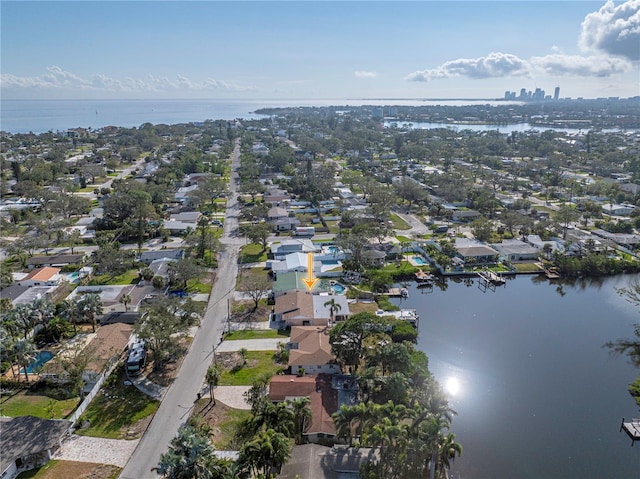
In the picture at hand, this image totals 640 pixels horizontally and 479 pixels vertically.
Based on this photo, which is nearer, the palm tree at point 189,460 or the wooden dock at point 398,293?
the palm tree at point 189,460

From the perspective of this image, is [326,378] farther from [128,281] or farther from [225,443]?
[128,281]

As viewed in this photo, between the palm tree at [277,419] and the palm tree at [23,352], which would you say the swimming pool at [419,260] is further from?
the palm tree at [23,352]

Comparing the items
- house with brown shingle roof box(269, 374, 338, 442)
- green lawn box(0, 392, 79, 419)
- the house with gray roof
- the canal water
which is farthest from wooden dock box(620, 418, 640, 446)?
green lawn box(0, 392, 79, 419)

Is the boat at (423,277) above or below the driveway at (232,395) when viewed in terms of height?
below

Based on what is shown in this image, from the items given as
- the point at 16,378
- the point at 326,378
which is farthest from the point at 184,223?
the point at 326,378

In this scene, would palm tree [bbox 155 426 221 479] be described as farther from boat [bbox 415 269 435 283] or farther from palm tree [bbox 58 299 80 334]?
boat [bbox 415 269 435 283]

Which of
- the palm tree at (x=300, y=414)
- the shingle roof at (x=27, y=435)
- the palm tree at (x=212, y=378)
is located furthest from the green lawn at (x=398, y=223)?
the shingle roof at (x=27, y=435)
